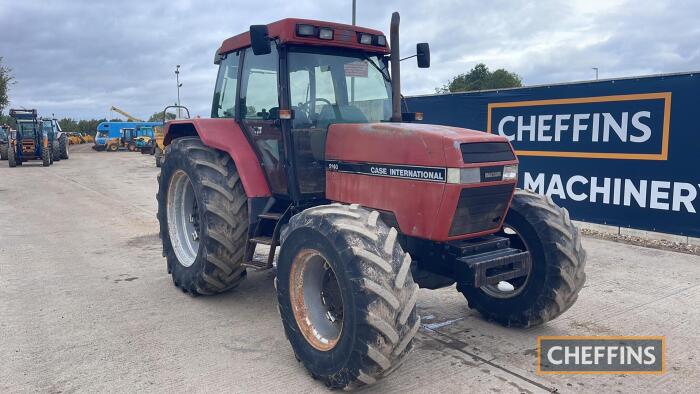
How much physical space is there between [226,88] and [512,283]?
10.8 ft

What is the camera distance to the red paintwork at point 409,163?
3447 mm

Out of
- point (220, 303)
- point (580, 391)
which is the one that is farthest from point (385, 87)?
point (580, 391)

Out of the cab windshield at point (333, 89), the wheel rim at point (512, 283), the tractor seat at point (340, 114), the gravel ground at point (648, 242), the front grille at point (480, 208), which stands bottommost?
the gravel ground at point (648, 242)

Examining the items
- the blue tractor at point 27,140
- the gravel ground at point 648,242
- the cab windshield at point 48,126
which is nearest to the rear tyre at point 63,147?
the cab windshield at point 48,126

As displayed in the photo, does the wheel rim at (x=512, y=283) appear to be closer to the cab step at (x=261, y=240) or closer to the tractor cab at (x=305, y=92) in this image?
the tractor cab at (x=305, y=92)

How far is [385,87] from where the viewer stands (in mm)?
4754

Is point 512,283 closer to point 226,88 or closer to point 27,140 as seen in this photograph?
point 226,88

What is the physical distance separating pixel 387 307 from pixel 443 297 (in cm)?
237

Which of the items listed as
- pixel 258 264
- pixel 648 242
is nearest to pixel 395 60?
pixel 258 264

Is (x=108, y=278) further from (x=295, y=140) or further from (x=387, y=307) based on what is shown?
(x=387, y=307)

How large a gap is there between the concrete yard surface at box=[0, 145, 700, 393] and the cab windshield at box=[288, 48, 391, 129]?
180cm

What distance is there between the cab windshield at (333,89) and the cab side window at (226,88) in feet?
3.00

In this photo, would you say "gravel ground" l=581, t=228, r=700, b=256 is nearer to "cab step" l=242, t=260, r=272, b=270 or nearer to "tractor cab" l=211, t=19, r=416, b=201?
"tractor cab" l=211, t=19, r=416, b=201

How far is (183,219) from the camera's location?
5.61 metres
